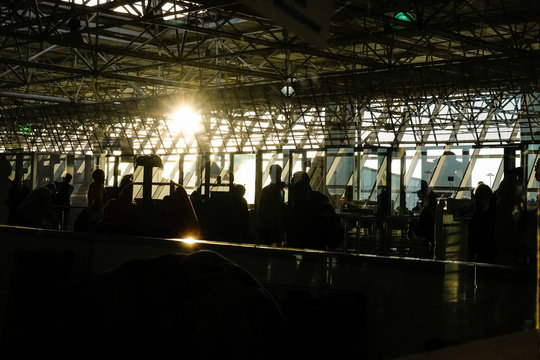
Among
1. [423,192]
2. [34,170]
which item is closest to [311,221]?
[423,192]

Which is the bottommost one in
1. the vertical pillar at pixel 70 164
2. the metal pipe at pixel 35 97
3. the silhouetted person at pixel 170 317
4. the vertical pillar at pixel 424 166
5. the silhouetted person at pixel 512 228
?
the silhouetted person at pixel 170 317

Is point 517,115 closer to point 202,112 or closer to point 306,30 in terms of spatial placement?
point 202,112

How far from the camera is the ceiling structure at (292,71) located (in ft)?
58.5

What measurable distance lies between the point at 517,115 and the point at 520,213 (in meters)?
20.1

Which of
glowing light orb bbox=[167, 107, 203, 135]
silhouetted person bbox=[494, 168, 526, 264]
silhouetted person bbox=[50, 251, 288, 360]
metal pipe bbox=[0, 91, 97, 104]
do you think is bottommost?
silhouetted person bbox=[50, 251, 288, 360]

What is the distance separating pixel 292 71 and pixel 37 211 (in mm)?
18940

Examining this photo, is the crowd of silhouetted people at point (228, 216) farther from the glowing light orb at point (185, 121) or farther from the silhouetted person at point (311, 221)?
the glowing light orb at point (185, 121)

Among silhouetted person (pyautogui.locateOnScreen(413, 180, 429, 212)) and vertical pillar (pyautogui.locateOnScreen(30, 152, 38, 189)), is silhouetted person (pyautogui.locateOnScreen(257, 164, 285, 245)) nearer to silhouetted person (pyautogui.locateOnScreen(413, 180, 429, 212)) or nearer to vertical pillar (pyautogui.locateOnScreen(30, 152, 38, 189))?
silhouetted person (pyautogui.locateOnScreen(413, 180, 429, 212))

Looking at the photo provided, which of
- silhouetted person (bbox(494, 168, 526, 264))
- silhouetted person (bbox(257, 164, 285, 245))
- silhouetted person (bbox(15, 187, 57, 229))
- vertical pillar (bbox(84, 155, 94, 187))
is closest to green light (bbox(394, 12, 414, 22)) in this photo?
silhouetted person (bbox(257, 164, 285, 245))

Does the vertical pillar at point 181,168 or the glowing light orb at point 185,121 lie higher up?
the glowing light orb at point 185,121

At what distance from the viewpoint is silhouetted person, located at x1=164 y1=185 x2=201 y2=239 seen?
7.05 meters

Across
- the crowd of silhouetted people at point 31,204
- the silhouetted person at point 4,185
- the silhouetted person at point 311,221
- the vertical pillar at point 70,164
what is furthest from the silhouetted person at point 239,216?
the vertical pillar at point 70,164

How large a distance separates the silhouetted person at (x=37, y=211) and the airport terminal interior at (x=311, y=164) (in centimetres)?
38

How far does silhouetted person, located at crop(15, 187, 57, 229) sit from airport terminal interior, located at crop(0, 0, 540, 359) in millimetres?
379
